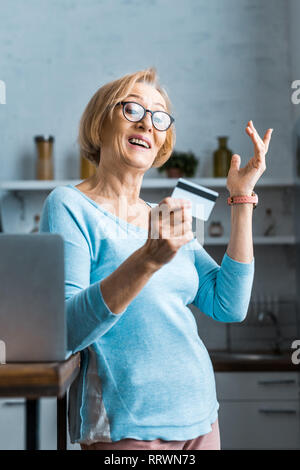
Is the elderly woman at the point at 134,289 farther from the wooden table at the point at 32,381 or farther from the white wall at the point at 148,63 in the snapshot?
the white wall at the point at 148,63

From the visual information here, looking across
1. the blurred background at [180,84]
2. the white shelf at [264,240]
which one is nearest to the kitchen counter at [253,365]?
the blurred background at [180,84]

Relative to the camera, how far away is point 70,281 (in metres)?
0.82

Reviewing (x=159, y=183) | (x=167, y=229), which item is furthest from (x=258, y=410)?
(x=167, y=229)

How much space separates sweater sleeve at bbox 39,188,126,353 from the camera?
0.74 meters

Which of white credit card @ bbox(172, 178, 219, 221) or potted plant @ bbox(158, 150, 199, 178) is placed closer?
white credit card @ bbox(172, 178, 219, 221)

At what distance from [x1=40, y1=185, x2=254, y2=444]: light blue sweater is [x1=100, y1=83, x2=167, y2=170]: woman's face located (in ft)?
0.39

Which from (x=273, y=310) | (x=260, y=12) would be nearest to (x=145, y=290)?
(x=273, y=310)

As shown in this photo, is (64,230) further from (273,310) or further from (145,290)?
(273,310)

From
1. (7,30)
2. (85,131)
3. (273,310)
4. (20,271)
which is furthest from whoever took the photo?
(7,30)

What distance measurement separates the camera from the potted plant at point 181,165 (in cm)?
292

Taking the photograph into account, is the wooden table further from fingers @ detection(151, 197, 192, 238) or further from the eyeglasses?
the eyeglasses

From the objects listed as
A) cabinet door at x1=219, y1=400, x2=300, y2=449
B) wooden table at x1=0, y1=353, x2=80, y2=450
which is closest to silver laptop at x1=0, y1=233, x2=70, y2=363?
wooden table at x1=0, y1=353, x2=80, y2=450

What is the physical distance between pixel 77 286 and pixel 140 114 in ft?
1.23

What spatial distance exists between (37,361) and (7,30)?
2.99 m
